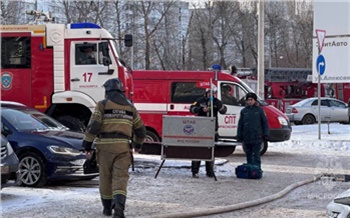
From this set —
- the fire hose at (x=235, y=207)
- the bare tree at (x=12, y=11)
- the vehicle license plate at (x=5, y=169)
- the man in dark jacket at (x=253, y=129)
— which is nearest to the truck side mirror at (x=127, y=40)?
the man in dark jacket at (x=253, y=129)

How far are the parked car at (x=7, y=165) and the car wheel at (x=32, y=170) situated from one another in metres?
1.12

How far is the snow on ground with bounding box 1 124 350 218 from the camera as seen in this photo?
9281mm

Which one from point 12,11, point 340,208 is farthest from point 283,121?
point 12,11

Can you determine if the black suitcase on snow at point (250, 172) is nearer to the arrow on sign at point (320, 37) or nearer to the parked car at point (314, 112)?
the arrow on sign at point (320, 37)

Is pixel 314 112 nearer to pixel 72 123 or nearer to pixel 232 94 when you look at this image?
pixel 232 94

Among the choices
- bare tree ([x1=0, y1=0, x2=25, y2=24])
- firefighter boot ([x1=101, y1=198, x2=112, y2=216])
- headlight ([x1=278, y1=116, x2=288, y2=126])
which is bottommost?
firefighter boot ([x1=101, y1=198, x2=112, y2=216])

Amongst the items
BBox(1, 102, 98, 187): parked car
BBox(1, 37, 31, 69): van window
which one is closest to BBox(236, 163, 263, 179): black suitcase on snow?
BBox(1, 102, 98, 187): parked car

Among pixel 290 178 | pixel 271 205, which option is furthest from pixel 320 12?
pixel 271 205

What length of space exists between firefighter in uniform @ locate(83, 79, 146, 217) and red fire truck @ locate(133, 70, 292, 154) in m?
8.97

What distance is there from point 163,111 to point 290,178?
5.54 meters

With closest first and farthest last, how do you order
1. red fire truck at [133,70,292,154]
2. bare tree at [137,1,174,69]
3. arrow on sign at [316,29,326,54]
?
red fire truck at [133,70,292,154]
arrow on sign at [316,29,326,54]
bare tree at [137,1,174,69]

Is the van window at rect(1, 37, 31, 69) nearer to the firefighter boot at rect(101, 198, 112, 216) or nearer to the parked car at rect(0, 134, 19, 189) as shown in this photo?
the parked car at rect(0, 134, 19, 189)

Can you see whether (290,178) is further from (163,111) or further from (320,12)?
(320,12)

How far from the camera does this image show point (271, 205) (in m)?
10.0
